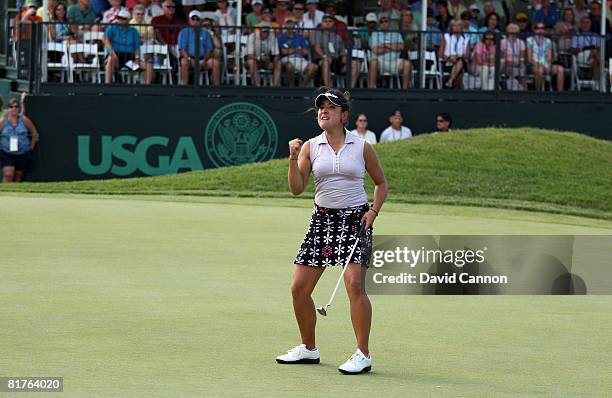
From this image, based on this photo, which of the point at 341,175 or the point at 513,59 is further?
the point at 513,59

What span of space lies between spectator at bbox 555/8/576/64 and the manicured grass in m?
2.40

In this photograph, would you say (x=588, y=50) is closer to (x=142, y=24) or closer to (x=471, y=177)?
(x=471, y=177)

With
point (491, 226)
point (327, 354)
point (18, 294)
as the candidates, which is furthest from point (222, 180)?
point (327, 354)

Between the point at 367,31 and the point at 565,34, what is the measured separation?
3565 mm

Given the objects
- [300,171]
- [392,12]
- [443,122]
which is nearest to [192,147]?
[443,122]

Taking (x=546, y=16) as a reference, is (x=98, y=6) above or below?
above

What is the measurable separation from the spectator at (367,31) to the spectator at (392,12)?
47cm

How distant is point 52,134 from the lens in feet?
78.3

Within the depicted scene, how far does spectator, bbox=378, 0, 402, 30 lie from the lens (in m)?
26.3

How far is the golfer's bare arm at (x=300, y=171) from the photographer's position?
8594 millimetres

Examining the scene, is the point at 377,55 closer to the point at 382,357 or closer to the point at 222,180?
the point at 222,180

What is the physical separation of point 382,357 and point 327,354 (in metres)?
0.36

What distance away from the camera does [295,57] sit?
81.2 feet

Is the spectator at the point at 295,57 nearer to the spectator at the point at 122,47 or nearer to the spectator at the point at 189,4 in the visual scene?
the spectator at the point at 189,4
